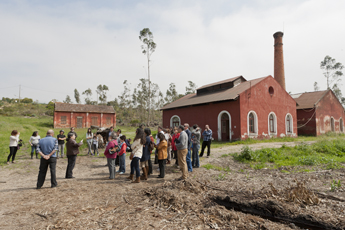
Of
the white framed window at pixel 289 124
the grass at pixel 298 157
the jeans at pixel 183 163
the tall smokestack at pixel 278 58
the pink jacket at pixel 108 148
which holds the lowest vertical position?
the grass at pixel 298 157

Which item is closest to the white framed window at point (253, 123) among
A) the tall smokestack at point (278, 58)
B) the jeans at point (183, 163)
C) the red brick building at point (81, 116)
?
the tall smokestack at point (278, 58)

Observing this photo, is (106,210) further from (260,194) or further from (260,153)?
(260,153)

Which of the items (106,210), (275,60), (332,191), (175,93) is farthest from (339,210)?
(175,93)

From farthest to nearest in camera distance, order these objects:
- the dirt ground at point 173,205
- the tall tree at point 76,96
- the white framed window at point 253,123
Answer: the tall tree at point 76,96 < the white framed window at point 253,123 < the dirt ground at point 173,205

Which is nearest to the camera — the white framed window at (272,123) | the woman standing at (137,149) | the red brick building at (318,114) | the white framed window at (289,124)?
the woman standing at (137,149)

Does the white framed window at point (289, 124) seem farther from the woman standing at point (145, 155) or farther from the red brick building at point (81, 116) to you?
the red brick building at point (81, 116)

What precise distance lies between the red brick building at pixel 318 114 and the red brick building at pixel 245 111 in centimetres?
368

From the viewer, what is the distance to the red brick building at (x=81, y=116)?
Result: 31569mm

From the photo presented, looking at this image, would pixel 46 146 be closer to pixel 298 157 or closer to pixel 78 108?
pixel 298 157

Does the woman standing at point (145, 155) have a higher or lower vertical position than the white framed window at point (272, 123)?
lower

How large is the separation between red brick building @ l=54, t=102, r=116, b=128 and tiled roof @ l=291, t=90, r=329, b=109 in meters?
29.2

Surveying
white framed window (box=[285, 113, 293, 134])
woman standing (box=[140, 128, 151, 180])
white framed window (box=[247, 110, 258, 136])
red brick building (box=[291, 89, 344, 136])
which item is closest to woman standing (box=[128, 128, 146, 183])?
woman standing (box=[140, 128, 151, 180])

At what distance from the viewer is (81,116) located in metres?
33.1

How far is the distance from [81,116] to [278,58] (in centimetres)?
3099
